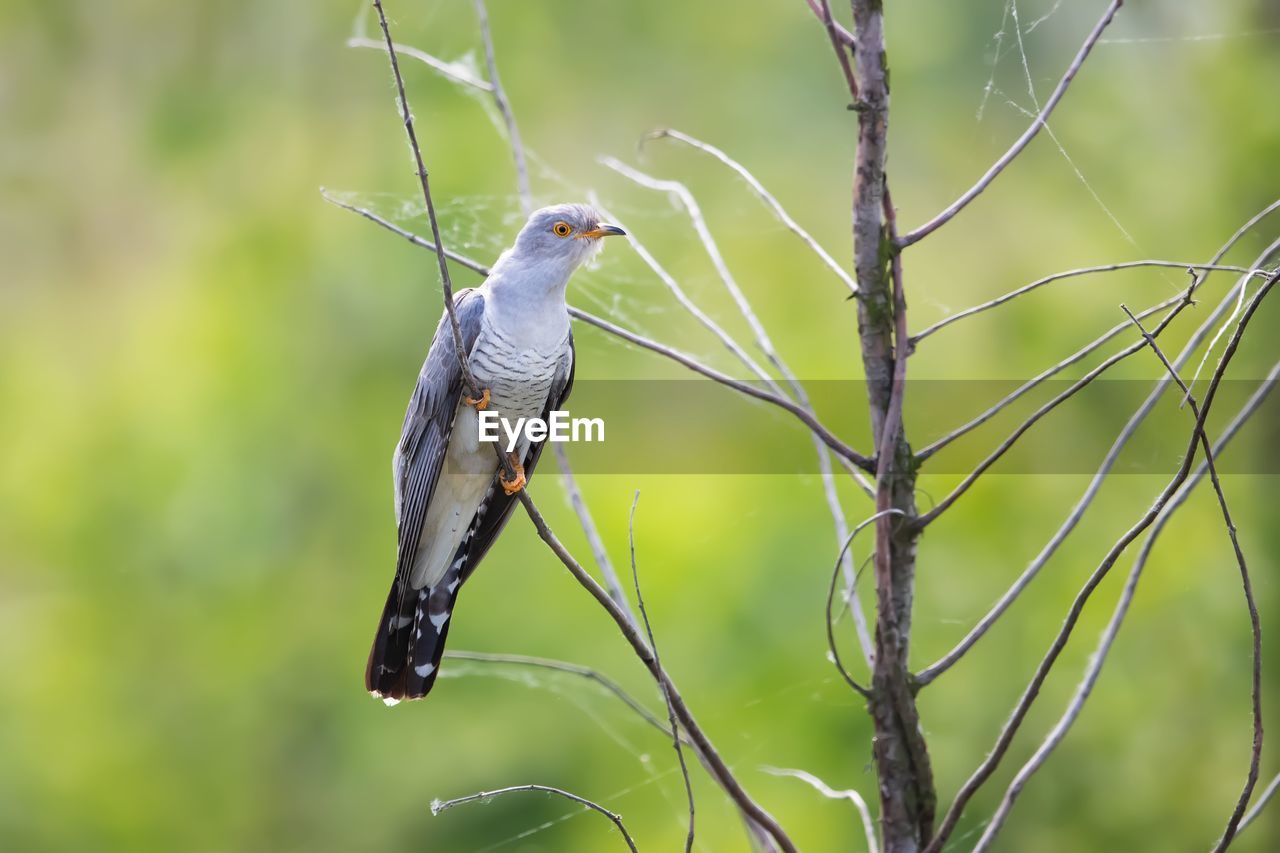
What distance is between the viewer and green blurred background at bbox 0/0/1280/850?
3660 millimetres

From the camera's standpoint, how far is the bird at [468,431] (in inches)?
54.5

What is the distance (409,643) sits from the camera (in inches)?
54.7

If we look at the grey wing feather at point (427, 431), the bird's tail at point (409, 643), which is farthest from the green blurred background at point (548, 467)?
the bird's tail at point (409, 643)

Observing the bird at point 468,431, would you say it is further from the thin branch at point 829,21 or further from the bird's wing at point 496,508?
the thin branch at point 829,21

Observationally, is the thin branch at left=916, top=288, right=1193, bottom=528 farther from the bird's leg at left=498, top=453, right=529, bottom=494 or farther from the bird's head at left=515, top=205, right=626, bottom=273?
the bird's head at left=515, top=205, right=626, bottom=273

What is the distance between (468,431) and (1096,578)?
901 mm

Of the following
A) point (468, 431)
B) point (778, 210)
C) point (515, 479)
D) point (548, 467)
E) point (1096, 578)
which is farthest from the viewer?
point (548, 467)

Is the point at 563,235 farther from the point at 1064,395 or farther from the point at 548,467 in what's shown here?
the point at 548,467

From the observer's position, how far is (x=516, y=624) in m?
4.07

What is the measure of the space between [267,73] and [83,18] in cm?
90

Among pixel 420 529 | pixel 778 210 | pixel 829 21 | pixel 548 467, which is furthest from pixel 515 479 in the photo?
pixel 548 467

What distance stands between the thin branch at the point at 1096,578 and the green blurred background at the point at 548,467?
242 centimetres

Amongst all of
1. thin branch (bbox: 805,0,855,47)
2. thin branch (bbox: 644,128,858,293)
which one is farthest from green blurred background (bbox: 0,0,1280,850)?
thin branch (bbox: 805,0,855,47)

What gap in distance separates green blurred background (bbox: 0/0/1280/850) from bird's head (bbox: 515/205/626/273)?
5.58 feet
